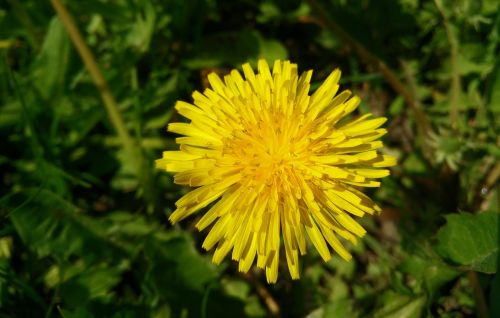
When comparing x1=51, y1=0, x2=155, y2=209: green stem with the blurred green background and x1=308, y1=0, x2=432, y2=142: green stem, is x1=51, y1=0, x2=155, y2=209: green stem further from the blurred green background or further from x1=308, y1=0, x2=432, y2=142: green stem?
x1=308, y1=0, x2=432, y2=142: green stem

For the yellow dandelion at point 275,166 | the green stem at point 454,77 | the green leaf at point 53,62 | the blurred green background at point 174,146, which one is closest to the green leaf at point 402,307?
the blurred green background at point 174,146

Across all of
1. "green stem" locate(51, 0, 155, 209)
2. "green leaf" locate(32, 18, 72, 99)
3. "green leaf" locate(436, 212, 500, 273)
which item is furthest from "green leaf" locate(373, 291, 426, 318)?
"green leaf" locate(32, 18, 72, 99)

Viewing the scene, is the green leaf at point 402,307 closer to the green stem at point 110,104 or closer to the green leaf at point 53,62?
the green stem at point 110,104

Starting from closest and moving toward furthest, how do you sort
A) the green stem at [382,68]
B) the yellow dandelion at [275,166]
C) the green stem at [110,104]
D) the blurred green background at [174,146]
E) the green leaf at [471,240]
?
1. the yellow dandelion at [275,166]
2. the green leaf at [471,240]
3. the green stem at [110,104]
4. the blurred green background at [174,146]
5. the green stem at [382,68]

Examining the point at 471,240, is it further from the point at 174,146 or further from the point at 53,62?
the point at 53,62

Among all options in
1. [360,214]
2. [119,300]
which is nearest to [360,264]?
[360,214]
